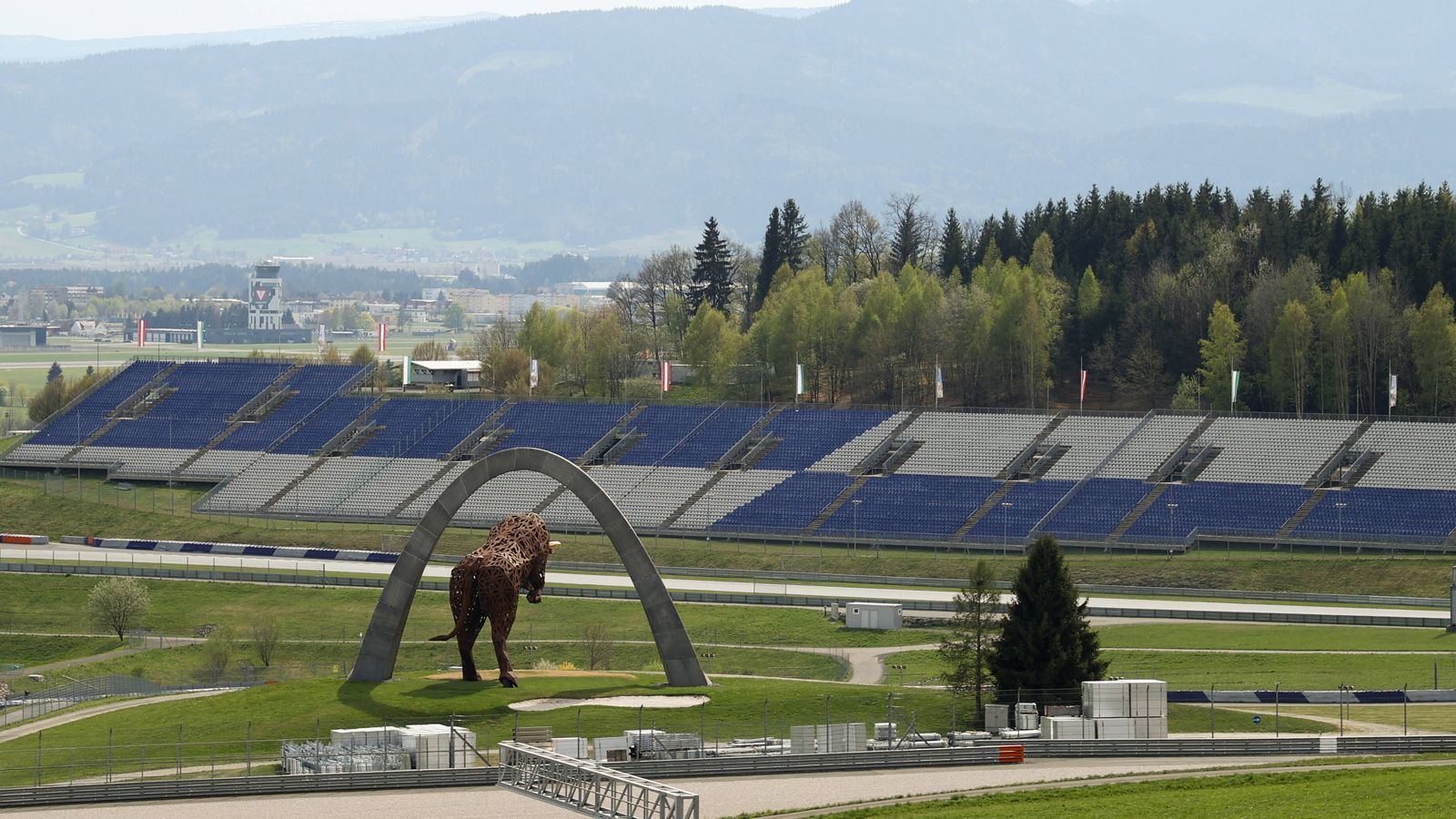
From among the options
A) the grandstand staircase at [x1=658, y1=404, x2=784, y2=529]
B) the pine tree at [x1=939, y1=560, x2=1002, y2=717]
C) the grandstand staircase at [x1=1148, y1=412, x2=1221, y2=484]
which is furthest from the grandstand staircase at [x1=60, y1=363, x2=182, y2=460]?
the pine tree at [x1=939, y1=560, x2=1002, y2=717]

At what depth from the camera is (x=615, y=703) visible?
63.2 metres

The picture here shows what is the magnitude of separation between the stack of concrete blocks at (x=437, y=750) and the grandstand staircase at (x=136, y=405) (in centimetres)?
9063

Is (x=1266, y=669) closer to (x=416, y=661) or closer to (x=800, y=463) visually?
(x=416, y=661)

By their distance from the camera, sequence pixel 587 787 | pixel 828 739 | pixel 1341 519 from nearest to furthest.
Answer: pixel 587 787, pixel 828 739, pixel 1341 519

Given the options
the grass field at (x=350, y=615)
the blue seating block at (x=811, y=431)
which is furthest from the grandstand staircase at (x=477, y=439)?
the grass field at (x=350, y=615)

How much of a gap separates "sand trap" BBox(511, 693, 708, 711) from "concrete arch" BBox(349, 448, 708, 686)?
7.18 ft

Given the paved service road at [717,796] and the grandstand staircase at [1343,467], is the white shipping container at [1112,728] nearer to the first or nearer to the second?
the paved service road at [717,796]

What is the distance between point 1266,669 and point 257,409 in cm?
8476

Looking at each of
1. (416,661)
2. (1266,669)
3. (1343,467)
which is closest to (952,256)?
(1343,467)

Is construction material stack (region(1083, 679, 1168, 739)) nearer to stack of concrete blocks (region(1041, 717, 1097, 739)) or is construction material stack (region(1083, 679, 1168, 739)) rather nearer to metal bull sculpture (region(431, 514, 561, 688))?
stack of concrete blocks (region(1041, 717, 1097, 739))

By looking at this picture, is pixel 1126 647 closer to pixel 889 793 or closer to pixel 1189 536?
pixel 1189 536

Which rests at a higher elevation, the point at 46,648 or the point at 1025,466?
the point at 1025,466

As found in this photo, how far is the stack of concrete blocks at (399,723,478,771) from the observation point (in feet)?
180

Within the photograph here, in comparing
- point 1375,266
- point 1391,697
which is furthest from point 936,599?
point 1375,266
